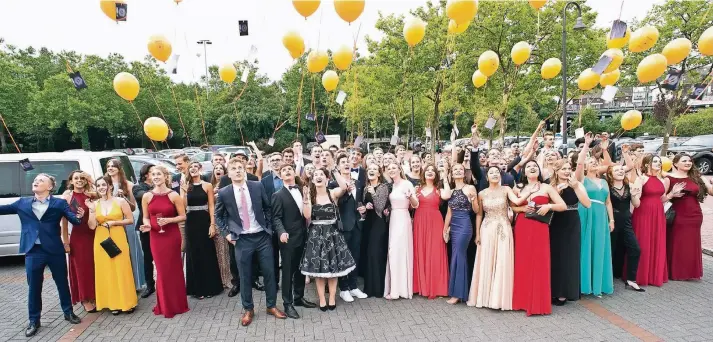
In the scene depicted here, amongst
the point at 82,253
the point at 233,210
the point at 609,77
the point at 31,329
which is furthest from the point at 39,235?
the point at 609,77

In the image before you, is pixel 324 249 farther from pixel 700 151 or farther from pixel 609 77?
pixel 700 151

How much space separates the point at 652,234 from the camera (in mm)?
5676

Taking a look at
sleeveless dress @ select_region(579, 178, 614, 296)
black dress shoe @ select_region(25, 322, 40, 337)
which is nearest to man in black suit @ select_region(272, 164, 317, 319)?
black dress shoe @ select_region(25, 322, 40, 337)

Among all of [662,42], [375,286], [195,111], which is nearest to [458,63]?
[662,42]

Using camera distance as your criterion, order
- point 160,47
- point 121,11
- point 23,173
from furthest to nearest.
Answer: point 160,47 → point 23,173 → point 121,11

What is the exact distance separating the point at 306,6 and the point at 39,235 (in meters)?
4.77

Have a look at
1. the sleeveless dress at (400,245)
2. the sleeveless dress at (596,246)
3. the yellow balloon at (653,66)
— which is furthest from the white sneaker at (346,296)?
the yellow balloon at (653,66)

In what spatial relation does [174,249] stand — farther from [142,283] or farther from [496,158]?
[496,158]

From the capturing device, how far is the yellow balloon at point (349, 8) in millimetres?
6441

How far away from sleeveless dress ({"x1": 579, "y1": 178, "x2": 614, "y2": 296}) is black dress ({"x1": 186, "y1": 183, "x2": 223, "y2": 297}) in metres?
4.89

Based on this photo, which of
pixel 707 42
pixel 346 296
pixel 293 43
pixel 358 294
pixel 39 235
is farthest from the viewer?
pixel 293 43

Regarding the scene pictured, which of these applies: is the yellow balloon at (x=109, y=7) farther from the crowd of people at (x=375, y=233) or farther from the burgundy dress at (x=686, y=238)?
the burgundy dress at (x=686, y=238)

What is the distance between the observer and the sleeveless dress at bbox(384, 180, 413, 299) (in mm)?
5328

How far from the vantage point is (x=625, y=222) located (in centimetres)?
561
